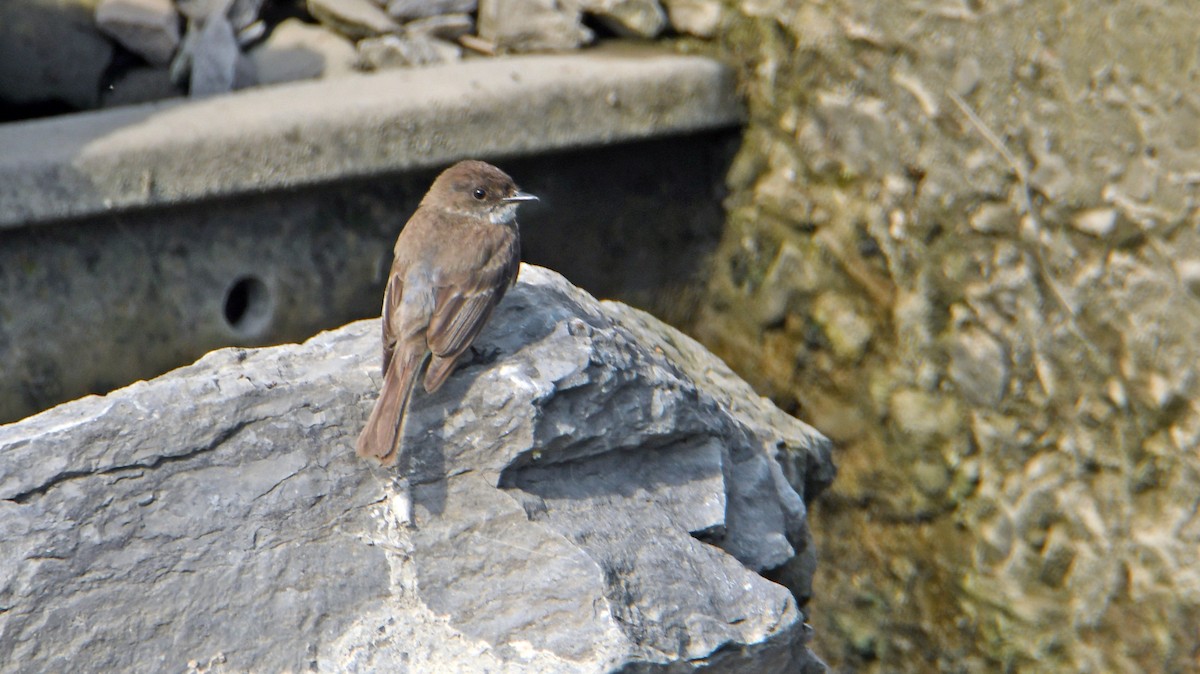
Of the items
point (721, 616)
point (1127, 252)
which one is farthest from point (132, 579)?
point (1127, 252)

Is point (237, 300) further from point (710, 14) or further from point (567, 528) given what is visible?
point (567, 528)

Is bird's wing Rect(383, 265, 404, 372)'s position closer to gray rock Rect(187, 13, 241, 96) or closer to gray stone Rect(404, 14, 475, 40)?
gray rock Rect(187, 13, 241, 96)

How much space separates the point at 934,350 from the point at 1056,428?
23.7 inches

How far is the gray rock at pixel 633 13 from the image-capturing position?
18.5ft

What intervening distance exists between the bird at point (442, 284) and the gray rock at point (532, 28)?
2.06m

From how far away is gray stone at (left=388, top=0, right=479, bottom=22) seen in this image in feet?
18.5

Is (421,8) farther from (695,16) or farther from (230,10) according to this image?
(695,16)

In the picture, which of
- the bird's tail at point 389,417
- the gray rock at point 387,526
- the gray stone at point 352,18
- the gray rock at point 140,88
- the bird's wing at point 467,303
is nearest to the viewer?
the gray rock at point 387,526

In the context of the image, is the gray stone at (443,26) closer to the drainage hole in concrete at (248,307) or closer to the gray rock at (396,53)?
the gray rock at (396,53)

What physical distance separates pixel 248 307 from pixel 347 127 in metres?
0.85

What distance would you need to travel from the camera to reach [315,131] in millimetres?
A: 4684

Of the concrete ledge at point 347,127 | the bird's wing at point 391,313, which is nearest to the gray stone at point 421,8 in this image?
the concrete ledge at point 347,127

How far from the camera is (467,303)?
2.98m

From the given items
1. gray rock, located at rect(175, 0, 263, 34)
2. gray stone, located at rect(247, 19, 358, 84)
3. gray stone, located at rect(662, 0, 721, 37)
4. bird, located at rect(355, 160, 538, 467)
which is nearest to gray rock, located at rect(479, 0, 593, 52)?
gray stone, located at rect(662, 0, 721, 37)
